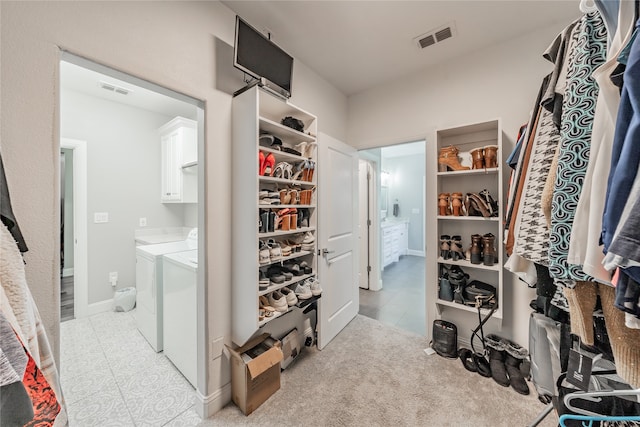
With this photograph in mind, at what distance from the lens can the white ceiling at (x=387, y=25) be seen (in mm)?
1617

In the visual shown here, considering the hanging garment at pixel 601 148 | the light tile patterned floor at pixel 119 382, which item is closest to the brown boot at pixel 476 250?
the hanging garment at pixel 601 148

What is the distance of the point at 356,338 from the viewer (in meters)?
2.38

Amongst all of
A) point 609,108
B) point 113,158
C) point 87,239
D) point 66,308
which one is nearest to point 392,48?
point 609,108

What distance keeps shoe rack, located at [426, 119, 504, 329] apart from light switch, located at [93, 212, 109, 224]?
12.7 ft

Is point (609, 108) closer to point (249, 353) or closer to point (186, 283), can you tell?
point (249, 353)

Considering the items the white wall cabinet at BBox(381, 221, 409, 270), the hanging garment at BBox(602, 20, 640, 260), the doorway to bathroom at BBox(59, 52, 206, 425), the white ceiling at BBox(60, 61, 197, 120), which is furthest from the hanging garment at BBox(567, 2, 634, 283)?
the white wall cabinet at BBox(381, 221, 409, 270)

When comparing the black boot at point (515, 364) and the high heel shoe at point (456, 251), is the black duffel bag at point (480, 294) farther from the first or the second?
the black boot at point (515, 364)

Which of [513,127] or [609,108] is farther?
[513,127]

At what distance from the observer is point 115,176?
3043mm

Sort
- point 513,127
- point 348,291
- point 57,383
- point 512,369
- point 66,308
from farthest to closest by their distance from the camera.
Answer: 1. point 66,308
2. point 348,291
3. point 513,127
4. point 512,369
5. point 57,383

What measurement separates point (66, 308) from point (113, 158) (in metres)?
1.97

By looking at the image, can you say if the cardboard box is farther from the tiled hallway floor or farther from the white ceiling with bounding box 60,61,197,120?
the white ceiling with bounding box 60,61,197,120

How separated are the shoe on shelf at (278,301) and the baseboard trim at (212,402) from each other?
618 mm

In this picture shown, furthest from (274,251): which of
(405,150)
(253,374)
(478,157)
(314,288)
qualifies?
(405,150)
